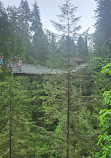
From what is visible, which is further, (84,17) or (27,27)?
(27,27)

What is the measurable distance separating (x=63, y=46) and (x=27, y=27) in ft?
79.4

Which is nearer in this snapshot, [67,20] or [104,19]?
[67,20]

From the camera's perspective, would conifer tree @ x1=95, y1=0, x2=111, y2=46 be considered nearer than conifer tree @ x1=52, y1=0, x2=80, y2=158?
No

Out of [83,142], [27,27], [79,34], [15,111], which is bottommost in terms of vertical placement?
[83,142]

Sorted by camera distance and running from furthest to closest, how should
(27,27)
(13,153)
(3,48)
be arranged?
(27,27), (3,48), (13,153)

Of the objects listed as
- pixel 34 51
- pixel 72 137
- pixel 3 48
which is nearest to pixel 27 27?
pixel 34 51

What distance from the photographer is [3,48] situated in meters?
8.47

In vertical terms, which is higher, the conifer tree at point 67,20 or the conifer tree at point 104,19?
the conifer tree at point 104,19

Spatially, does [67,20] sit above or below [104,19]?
below

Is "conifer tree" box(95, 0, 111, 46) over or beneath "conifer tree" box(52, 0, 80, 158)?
over

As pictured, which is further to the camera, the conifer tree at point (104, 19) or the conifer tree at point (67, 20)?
the conifer tree at point (104, 19)

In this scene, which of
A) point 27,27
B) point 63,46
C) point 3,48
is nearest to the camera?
point 63,46

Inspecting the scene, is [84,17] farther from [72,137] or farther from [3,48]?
[3,48]

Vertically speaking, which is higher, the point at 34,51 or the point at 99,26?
the point at 99,26
